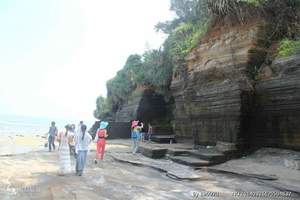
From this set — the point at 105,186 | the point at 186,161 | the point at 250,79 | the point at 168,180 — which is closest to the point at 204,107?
the point at 250,79

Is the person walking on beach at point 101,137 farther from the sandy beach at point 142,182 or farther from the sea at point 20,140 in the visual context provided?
→ the sea at point 20,140

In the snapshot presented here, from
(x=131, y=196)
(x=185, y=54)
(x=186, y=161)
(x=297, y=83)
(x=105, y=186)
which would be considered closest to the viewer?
(x=131, y=196)

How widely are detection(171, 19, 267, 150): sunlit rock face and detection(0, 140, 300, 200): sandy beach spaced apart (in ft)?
5.55

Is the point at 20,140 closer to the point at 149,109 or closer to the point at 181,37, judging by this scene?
the point at 149,109

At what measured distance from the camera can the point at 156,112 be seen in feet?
103

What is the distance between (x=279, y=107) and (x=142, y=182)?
5.97 meters

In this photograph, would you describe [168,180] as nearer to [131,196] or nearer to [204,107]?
[131,196]

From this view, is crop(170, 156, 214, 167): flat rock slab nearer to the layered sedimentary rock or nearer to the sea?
the sea

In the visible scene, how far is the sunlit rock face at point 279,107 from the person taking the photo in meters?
13.3

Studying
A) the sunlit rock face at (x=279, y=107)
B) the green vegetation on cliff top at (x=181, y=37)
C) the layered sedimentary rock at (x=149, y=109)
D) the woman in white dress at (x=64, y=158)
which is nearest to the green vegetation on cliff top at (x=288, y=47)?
the green vegetation on cliff top at (x=181, y=37)

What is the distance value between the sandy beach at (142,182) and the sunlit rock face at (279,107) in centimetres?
97

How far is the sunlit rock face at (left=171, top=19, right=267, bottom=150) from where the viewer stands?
49.9 feet

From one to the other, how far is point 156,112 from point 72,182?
21.3 metres

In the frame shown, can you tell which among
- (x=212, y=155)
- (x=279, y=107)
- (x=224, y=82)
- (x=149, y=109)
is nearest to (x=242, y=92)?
(x=224, y=82)
